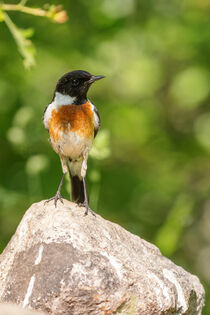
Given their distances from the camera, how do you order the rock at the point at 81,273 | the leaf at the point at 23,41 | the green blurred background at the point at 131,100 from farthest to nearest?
1. the green blurred background at the point at 131,100
2. the leaf at the point at 23,41
3. the rock at the point at 81,273

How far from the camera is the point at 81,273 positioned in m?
4.23

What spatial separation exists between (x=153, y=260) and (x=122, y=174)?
14.5 feet

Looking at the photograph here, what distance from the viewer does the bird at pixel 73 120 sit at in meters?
6.05

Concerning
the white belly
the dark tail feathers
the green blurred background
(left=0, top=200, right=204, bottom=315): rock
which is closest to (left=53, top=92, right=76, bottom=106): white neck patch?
the white belly

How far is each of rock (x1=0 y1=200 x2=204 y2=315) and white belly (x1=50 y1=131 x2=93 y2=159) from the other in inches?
48.1

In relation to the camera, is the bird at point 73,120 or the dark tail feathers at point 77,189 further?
the dark tail feathers at point 77,189

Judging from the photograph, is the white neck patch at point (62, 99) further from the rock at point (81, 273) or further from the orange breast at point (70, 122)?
the rock at point (81, 273)

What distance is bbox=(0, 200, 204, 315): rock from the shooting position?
416cm

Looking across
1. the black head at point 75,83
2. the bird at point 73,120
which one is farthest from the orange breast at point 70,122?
the black head at point 75,83

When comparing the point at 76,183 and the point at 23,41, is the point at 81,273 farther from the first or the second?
the point at 76,183

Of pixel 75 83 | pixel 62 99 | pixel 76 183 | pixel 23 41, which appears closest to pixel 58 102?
pixel 62 99

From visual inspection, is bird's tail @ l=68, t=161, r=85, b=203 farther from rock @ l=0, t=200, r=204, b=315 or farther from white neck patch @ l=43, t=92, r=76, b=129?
rock @ l=0, t=200, r=204, b=315

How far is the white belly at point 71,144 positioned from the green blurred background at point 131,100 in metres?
1.49

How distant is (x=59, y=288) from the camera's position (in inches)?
163
